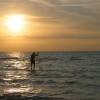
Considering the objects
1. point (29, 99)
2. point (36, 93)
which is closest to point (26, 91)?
point (36, 93)

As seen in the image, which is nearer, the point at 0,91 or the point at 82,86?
the point at 0,91

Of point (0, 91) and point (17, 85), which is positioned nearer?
point (0, 91)

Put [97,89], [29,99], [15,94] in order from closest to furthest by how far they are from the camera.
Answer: [29,99] → [15,94] → [97,89]

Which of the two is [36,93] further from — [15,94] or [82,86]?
[82,86]

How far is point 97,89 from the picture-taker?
22625mm

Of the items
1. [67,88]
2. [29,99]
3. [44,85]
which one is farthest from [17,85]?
[29,99]

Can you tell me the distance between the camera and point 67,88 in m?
23.5

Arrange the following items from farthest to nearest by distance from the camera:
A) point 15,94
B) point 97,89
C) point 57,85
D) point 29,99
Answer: point 57,85 < point 97,89 < point 15,94 < point 29,99

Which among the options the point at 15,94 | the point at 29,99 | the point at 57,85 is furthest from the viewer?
the point at 57,85

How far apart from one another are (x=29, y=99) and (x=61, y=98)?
1782mm

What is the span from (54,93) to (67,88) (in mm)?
2437

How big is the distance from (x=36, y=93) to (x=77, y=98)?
3.00 metres

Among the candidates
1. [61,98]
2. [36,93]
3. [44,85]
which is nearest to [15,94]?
[36,93]

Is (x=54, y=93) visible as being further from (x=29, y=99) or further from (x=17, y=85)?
(x=17, y=85)
